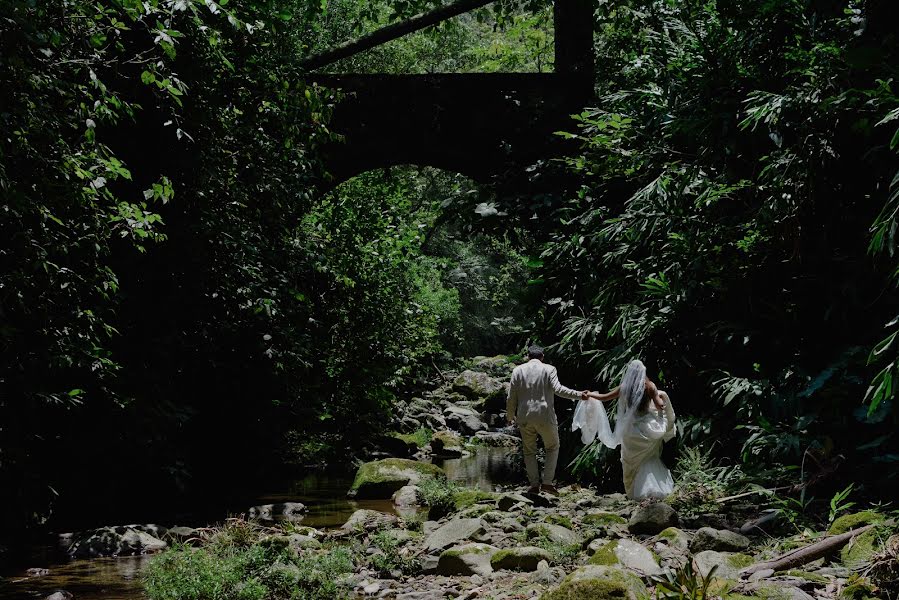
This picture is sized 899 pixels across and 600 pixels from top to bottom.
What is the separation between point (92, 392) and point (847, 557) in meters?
7.59

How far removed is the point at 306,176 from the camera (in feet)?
38.0

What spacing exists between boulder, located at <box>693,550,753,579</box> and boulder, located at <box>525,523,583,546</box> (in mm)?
1395

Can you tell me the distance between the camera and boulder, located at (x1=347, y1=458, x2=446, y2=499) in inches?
481

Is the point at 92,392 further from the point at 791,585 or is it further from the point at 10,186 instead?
the point at 791,585

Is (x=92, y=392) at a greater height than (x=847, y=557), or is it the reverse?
(x=92, y=392)

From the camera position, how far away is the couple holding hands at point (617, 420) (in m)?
8.71

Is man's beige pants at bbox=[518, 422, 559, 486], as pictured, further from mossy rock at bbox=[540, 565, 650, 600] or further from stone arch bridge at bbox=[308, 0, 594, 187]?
stone arch bridge at bbox=[308, 0, 594, 187]

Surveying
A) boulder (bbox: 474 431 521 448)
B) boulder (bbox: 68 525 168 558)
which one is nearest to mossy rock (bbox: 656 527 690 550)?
boulder (bbox: 68 525 168 558)

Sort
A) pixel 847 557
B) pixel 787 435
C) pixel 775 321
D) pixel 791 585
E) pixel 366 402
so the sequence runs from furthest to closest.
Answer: pixel 366 402 → pixel 775 321 → pixel 787 435 → pixel 847 557 → pixel 791 585

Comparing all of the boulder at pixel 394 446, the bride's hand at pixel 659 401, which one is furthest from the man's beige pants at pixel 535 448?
the boulder at pixel 394 446

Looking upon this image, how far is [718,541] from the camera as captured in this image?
616 centimetres

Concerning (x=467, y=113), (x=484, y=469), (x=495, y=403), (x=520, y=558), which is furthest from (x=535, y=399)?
(x=495, y=403)

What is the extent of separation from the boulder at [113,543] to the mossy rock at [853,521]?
21.6 ft

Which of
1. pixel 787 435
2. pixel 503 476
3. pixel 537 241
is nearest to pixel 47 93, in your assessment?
pixel 787 435
